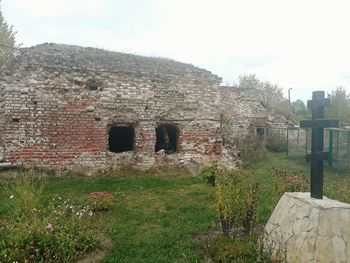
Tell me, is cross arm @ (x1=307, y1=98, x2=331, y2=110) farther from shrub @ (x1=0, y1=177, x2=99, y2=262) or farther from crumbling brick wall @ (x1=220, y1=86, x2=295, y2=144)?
crumbling brick wall @ (x1=220, y1=86, x2=295, y2=144)

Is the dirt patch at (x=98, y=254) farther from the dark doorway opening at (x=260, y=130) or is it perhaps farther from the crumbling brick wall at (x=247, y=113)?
the dark doorway opening at (x=260, y=130)

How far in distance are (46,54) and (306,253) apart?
8.64 m

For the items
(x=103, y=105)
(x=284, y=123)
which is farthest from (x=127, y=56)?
(x=284, y=123)

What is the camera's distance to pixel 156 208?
22.6 feet

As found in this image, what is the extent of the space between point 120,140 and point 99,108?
3011mm

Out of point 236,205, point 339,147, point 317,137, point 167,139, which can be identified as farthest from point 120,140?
point 317,137

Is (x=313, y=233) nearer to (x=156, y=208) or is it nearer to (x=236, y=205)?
(x=236, y=205)

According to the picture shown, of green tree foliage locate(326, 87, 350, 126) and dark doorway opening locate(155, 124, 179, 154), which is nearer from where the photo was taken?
dark doorway opening locate(155, 124, 179, 154)

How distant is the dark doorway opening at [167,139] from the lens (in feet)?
38.7

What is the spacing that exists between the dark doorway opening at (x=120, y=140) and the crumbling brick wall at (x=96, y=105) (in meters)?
2.21

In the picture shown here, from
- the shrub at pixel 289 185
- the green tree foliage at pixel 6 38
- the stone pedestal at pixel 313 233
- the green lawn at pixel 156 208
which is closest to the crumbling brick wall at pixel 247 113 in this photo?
the green lawn at pixel 156 208

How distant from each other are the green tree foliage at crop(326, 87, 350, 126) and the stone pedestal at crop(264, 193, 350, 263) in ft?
51.1

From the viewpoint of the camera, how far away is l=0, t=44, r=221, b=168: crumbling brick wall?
9.17 meters

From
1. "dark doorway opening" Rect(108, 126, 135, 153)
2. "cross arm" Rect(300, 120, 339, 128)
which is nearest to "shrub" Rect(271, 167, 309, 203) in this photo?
"cross arm" Rect(300, 120, 339, 128)
